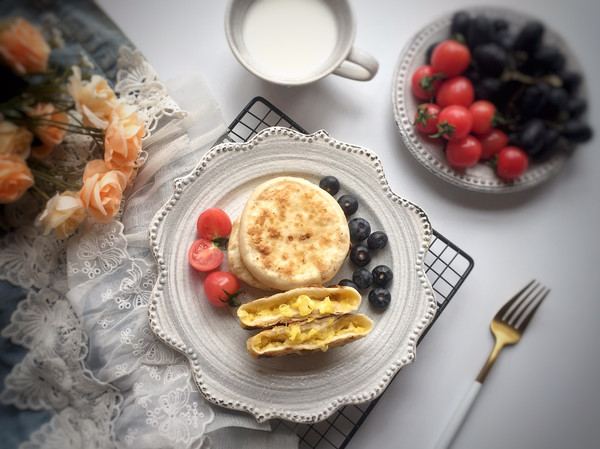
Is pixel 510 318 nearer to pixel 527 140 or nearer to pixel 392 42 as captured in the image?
pixel 527 140

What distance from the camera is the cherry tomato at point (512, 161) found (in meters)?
2.10

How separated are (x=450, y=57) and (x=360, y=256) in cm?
103

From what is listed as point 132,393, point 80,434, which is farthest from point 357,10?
point 80,434

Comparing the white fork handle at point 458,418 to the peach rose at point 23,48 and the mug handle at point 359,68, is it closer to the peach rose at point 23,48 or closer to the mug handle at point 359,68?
the mug handle at point 359,68

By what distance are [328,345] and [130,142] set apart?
115 cm

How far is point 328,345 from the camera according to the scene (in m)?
1.84

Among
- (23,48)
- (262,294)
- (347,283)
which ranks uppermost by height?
(23,48)

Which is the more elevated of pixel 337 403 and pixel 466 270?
pixel 466 270

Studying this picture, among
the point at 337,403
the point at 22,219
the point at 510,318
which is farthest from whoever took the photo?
the point at 510,318

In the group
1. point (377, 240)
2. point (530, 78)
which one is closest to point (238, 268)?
point (377, 240)

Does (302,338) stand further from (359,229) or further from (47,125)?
(47,125)

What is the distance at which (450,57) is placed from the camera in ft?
6.79

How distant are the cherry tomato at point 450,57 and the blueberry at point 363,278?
3.37 feet

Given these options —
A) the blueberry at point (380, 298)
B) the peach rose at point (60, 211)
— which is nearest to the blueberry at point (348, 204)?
the blueberry at point (380, 298)
